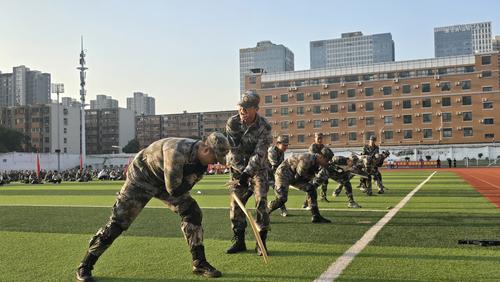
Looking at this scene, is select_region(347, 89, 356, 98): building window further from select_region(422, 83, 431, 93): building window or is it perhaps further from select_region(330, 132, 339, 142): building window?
select_region(422, 83, 431, 93): building window

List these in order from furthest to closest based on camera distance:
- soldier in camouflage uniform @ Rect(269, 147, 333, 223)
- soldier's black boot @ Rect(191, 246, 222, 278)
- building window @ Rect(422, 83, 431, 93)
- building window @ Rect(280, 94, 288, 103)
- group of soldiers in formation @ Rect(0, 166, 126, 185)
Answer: building window @ Rect(280, 94, 288, 103), building window @ Rect(422, 83, 431, 93), group of soldiers in formation @ Rect(0, 166, 126, 185), soldier in camouflage uniform @ Rect(269, 147, 333, 223), soldier's black boot @ Rect(191, 246, 222, 278)

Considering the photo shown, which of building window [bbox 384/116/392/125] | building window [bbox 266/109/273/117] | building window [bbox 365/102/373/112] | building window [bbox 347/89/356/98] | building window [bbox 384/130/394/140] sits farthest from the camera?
building window [bbox 266/109/273/117]

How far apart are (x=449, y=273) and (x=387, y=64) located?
9534 centimetres

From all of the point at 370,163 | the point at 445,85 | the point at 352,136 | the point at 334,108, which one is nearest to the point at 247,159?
the point at 370,163

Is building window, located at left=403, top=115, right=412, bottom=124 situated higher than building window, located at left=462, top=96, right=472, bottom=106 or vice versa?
building window, located at left=462, top=96, right=472, bottom=106

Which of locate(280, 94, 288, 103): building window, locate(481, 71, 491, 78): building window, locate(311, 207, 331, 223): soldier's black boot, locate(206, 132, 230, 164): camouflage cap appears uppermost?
locate(481, 71, 491, 78): building window

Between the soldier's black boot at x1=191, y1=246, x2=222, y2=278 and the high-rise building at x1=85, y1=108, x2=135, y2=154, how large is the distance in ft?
466

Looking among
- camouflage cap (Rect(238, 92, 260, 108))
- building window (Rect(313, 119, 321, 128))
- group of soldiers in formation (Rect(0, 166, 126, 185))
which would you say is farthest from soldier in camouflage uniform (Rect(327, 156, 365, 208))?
building window (Rect(313, 119, 321, 128))

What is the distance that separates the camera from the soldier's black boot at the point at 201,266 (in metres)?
5.88

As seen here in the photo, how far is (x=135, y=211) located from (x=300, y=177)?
5517 millimetres

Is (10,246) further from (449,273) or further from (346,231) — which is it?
(449,273)

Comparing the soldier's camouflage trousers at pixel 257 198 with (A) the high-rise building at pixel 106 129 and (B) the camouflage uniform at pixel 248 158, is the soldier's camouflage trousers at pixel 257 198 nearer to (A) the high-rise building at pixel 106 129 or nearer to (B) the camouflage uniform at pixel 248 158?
(B) the camouflage uniform at pixel 248 158

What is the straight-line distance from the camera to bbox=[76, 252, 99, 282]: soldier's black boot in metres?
5.73

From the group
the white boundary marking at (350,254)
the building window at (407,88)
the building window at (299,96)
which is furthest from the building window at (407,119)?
the white boundary marking at (350,254)
